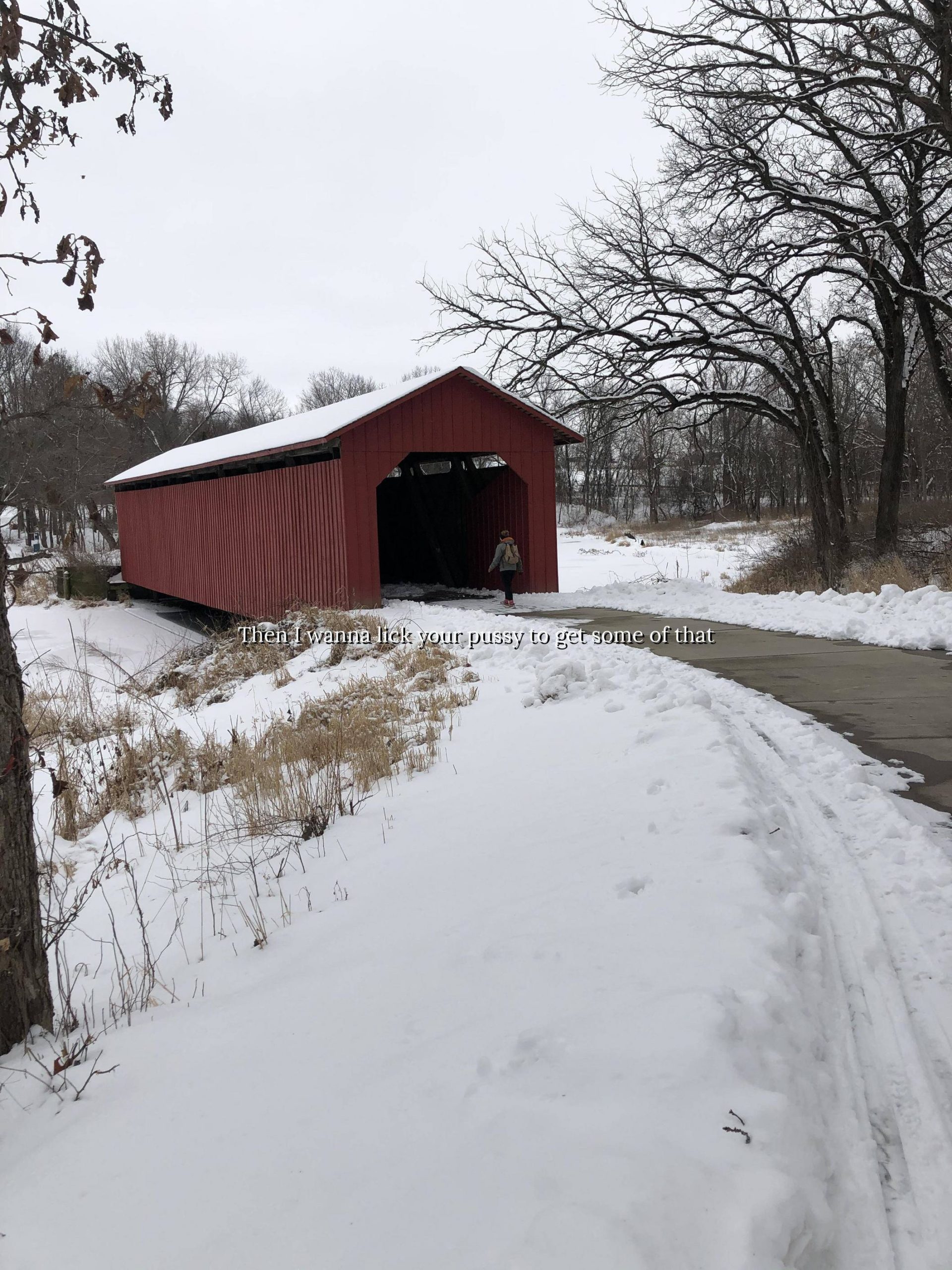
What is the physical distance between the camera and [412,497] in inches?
685

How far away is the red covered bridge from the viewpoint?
1390 cm

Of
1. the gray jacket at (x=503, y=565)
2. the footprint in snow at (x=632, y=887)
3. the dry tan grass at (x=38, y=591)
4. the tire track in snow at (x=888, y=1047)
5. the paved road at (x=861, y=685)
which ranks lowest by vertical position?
the tire track in snow at (x=888, y=1047)

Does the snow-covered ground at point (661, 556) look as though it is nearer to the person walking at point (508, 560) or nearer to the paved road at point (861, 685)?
the person walking at point (508, 560)

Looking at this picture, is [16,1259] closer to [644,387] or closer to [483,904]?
[483,904]

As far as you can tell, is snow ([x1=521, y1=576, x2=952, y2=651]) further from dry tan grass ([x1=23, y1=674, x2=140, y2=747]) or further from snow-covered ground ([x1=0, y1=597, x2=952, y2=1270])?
dry tan grass ([x1=23, y1=674, x2=140, y2=747])

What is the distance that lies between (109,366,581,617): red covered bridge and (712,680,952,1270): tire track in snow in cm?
1057

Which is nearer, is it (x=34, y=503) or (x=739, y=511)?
(x=34, y=503)

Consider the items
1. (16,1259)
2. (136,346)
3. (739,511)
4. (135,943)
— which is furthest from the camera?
(136,346)

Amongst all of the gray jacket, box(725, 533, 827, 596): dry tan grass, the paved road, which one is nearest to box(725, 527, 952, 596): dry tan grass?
box(725, 533, 827, 596): dry tan grass

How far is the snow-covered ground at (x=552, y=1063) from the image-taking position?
6.32 feet

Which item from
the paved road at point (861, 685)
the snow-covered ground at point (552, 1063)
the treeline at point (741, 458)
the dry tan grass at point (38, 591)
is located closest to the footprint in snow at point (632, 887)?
the snow-covered ground at point (552, 1063)

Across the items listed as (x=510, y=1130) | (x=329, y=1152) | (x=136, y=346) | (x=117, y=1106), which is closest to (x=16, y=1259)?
(x=117, y=1106)

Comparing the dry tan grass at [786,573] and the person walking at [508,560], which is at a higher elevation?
the person walking at [508,560]

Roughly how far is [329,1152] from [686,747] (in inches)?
132
